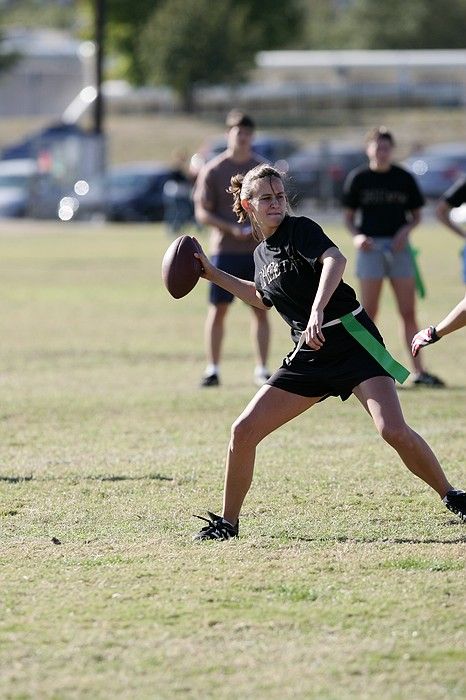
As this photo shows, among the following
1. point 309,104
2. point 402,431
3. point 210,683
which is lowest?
point 210,683

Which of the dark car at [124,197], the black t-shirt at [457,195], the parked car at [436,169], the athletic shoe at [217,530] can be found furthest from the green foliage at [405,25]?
the athletic shoe at [217,530]

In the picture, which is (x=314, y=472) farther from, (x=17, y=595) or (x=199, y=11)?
(x=199, y=11)

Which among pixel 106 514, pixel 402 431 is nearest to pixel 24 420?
pixel 106 514

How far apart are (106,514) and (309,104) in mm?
60558

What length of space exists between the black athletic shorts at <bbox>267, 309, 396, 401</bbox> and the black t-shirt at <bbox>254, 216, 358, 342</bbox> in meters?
0.10

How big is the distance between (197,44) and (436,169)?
Answer: 2227 centimetres

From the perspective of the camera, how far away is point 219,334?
11898mm

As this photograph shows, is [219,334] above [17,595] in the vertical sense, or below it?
above

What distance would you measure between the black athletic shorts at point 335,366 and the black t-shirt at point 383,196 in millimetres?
5501

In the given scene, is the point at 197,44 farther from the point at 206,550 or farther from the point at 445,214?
the point at 206,550

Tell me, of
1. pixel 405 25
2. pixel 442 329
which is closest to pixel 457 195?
pixel 442 329

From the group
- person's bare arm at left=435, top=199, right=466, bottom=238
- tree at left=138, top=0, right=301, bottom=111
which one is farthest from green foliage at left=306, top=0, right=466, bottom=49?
person's bare arm at left=435, top=199, right=466, bottom=238

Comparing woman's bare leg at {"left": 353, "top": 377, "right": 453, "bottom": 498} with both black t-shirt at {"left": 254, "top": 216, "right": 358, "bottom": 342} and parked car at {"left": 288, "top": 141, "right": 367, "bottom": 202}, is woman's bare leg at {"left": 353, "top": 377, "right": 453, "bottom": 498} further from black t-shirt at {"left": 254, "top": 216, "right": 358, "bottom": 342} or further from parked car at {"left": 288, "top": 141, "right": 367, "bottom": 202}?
parked car at {"left": 288, "top": 141, "right": 367, "bottom": 202}

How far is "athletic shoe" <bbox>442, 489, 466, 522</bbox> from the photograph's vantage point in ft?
22.5
